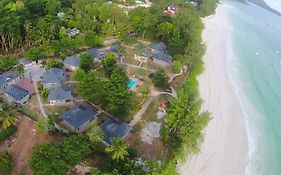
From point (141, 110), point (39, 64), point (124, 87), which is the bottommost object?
point (39, 64)

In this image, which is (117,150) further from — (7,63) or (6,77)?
(7,63)

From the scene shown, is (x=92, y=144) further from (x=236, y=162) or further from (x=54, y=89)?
(x=236, y=162)

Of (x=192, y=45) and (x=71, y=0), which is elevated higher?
(x=192, y=45)

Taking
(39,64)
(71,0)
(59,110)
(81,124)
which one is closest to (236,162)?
(81,124)

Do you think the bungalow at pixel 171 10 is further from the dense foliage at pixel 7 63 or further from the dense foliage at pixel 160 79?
the dense foliage at pixel 7 63

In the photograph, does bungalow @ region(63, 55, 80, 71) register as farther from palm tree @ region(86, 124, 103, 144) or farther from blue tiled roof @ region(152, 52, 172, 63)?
palm tree @ region(86, 124, 103, 144)

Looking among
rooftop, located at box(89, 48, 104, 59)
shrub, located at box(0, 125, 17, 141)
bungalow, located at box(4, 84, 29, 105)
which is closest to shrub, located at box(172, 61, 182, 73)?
rooftop, located at box(89, 48, 104, 59)
